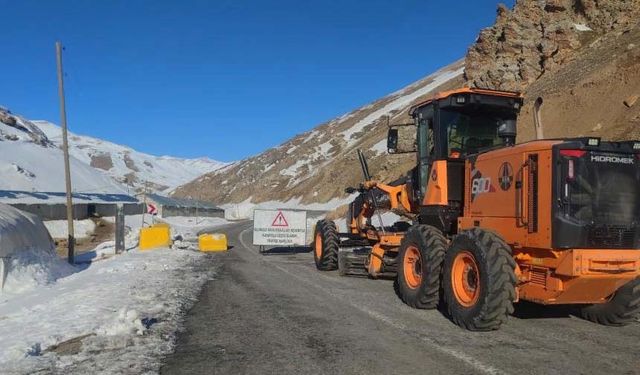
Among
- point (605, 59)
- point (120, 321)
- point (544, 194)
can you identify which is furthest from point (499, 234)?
point (605, 59)

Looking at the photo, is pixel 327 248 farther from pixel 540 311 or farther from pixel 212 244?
pixel 212 244

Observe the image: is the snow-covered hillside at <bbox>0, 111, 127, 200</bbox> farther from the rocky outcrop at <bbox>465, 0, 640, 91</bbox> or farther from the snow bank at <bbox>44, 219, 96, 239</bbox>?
the rocky outcrop at <bbox>465, 0, 640, 91</bbox>

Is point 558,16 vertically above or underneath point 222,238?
above

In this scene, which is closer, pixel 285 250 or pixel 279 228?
pixel 279 228

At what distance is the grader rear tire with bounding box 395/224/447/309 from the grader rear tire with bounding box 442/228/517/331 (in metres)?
0.48

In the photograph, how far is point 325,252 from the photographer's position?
1497cm

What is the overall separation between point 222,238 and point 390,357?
1764 cm

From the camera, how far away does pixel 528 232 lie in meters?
7.35

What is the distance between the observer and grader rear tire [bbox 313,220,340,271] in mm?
14898

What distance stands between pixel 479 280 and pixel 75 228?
40.2 meters

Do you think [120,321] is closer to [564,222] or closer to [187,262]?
[564,222]

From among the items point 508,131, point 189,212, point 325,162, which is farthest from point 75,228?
point 325,162

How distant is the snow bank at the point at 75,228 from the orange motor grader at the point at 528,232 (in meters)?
35.5

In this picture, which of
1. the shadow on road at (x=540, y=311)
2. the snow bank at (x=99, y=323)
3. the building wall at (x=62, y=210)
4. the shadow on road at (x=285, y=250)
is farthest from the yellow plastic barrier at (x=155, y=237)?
the building wall at (x=62, y=210)
